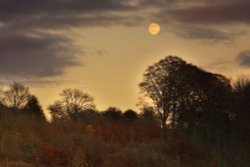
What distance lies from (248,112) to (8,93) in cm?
4075

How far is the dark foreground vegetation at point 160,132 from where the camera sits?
21.3 m

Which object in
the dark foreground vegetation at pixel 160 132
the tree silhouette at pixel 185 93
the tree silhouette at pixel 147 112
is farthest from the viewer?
the tree silhouette at pixel 147 112

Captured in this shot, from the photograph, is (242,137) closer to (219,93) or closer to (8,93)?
(219,93)

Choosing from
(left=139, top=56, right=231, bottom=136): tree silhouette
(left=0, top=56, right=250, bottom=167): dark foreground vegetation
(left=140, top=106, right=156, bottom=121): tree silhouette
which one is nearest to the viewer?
(left=0, top=56, right=250, bottom=167): dark foreground vegetation

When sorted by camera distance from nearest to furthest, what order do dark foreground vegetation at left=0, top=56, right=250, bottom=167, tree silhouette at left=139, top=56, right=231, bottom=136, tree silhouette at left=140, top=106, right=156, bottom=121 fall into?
dark foreground vegetation at left=0, top=56, right=250, bottom=167
tree silhouette at left=139, top=56, right=231, bottom=136
tree silhouette at left=140, top=106, right=156, bottom=121

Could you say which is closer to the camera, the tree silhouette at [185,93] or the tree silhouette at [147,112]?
the tree silhouette at [185,93]

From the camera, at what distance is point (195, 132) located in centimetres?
2967

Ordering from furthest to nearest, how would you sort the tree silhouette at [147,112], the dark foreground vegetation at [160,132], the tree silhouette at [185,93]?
the tree silhouette at [147,112], the tree silhouette at [185,93], the dark foreground vegetation at [160,132]

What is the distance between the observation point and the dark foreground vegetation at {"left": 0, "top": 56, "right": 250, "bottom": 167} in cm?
2127

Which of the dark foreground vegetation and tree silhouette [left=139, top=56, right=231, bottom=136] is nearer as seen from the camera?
the dark foreground vegetation

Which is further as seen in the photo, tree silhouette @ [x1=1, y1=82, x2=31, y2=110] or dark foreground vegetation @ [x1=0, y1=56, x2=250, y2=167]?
tree silhouette @ [x1=1, y1=82, x2=31, y2=110]

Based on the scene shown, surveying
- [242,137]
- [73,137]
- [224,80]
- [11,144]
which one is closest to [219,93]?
[224,80]

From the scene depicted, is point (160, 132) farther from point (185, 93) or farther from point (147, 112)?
point (147, 112)

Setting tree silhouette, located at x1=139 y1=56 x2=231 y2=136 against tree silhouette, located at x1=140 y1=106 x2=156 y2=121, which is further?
tree silhouette, located at x1=140 y1=106 x2=156 y2=121
